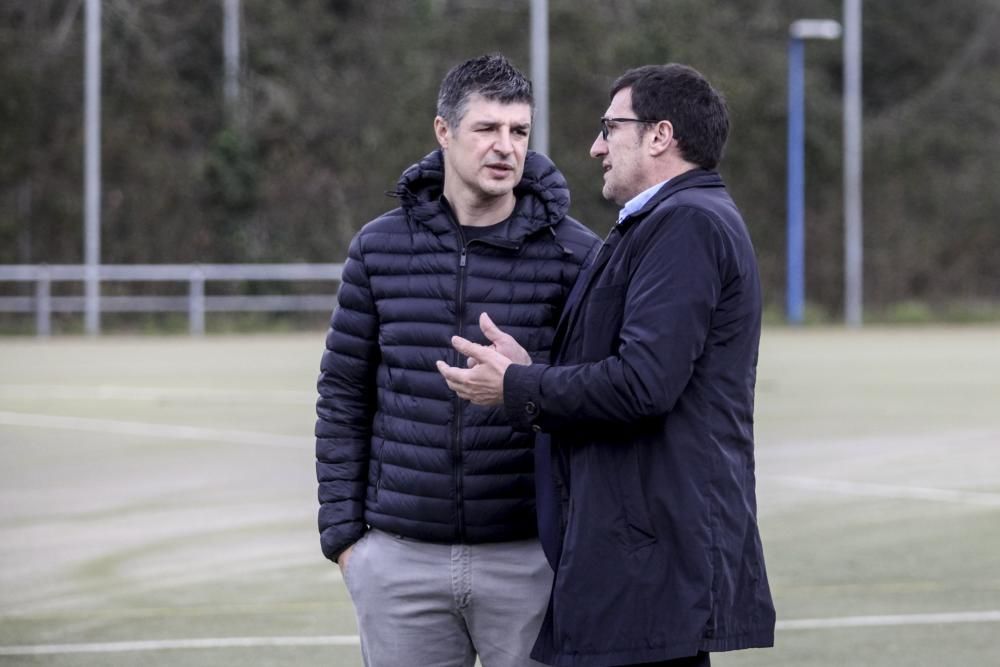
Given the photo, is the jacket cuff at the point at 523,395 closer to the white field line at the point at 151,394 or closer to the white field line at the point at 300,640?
the white field line at the point at 300,640

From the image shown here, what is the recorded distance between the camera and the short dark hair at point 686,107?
4191 millimetres

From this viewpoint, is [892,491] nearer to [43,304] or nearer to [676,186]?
[676,186]

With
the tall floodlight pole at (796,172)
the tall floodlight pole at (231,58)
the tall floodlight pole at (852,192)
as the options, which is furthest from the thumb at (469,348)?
the tall floodlight pole at (231,58)

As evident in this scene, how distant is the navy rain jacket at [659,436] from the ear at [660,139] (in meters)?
0.09

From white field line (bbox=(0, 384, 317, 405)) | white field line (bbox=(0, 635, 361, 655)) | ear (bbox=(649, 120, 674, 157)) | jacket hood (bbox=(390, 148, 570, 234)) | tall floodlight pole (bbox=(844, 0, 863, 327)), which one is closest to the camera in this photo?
ear (bbox=(649, 120, 674, 157))

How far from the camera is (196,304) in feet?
114

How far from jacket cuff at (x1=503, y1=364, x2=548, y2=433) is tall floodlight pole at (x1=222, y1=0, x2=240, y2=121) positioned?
37.2m

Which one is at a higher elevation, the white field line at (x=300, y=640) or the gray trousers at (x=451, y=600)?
the gray trousers at (x=451, y=600)

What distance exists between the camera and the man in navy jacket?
3992 millimetres

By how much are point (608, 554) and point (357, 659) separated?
138 inches

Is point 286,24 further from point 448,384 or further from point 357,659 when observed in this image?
point 448,384

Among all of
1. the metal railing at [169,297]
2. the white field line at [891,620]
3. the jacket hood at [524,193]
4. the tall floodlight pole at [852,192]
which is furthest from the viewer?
the tall floodlight pole at [852,192]

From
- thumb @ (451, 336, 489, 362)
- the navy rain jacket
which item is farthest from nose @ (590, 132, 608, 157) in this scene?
thumb @ (451, 336, 489, 362)

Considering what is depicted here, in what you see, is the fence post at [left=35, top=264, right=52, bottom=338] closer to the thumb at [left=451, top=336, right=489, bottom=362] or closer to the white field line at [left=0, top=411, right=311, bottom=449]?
the white field line at [left=0, top=411, right=311, bottom=449]
